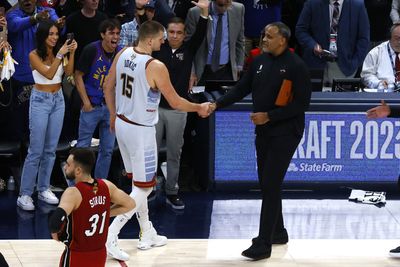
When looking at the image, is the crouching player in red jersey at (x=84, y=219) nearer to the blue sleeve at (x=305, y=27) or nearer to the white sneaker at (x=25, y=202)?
the white sneaker at (x=25, y=202)

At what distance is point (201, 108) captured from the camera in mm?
9648

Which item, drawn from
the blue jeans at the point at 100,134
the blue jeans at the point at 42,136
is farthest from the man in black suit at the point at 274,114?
the blue jeans at the point at 42,136

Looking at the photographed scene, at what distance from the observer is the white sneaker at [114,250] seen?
9.34 meters

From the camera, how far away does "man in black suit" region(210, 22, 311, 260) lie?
926 centimetres

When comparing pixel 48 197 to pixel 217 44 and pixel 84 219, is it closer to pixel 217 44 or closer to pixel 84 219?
pixel 217 44

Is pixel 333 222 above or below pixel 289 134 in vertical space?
below

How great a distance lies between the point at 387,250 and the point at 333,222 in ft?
3.74

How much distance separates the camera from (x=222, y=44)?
12.7 m

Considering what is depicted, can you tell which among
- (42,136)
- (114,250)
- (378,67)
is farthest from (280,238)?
(378,67)

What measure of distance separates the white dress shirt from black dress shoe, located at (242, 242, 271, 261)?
362 centimetres

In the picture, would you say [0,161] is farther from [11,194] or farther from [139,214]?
[139,214]

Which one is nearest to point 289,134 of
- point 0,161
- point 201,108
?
point 201,108

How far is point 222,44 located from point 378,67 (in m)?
1.92

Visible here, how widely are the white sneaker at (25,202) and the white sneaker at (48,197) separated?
206 mm
